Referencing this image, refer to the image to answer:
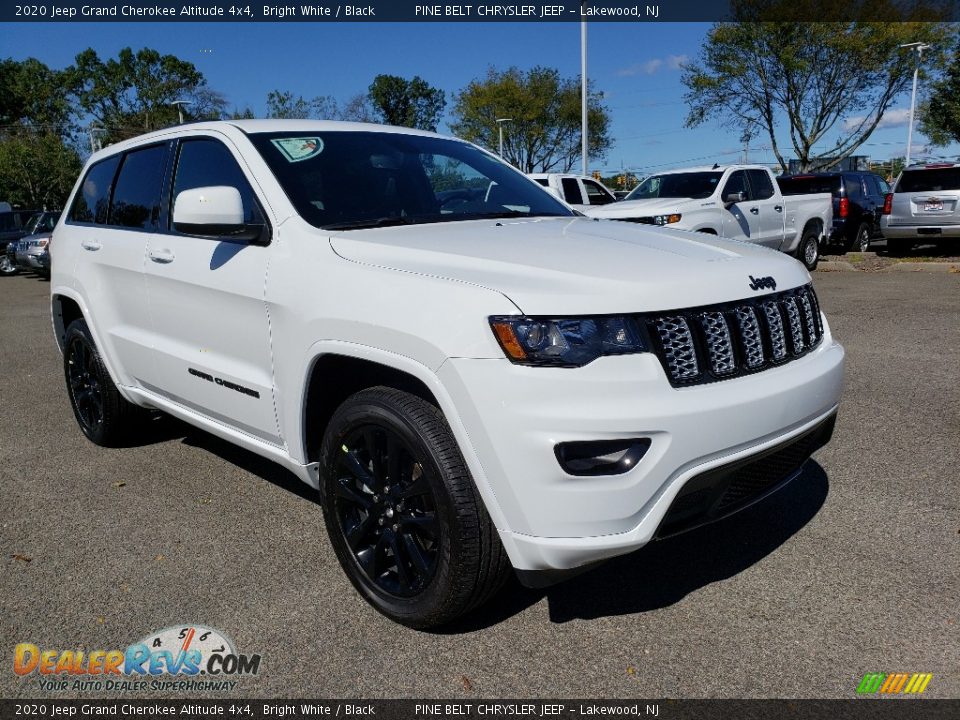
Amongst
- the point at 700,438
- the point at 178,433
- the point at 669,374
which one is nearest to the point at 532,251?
the point at 669,374

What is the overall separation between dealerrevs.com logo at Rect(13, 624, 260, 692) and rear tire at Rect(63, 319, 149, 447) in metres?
2.13

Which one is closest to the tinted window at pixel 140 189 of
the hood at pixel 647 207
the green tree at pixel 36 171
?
the hood at pixel 647 207

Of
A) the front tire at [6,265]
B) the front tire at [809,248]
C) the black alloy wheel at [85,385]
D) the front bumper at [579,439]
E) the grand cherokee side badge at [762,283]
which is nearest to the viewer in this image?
the front bumper at [579,439]

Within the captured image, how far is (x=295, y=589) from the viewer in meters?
3.22

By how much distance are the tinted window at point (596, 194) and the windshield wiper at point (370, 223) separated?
13.0m

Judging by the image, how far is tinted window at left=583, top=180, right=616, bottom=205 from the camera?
53.0 ft

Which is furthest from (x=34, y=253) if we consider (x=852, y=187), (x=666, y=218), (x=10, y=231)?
(x=852, y=187)

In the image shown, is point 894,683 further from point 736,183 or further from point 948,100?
point 948,100

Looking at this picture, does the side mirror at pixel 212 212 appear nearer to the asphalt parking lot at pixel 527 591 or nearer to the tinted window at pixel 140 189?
the tinted window at pixel 140 189

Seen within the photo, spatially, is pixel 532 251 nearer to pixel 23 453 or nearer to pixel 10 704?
pixel 10 704

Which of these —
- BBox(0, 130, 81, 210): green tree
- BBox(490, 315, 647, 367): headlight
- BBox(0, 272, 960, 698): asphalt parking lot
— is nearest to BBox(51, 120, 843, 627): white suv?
BBox(490, 315, 647, 367): headlight

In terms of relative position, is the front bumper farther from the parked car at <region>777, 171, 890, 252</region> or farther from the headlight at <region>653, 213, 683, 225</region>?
the parked car at <region>777, 171, 890, 252</region>

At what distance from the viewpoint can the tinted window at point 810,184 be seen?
1727 centimetres

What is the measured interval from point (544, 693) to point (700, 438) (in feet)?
3.02
